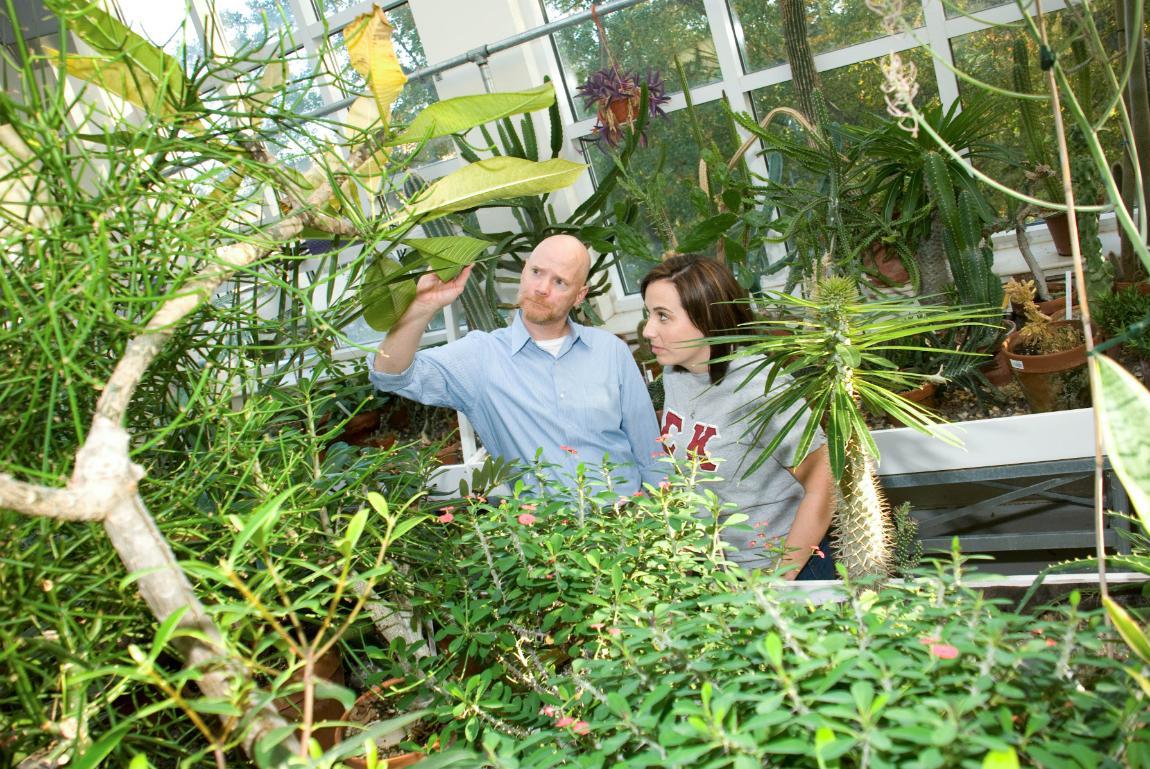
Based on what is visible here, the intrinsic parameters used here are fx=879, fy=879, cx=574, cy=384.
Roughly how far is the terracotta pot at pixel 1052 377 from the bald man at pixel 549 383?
0.77 meters

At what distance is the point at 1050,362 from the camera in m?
1.77

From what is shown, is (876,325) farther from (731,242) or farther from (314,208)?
(731,242)

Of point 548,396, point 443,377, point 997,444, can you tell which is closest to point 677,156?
point 548,396

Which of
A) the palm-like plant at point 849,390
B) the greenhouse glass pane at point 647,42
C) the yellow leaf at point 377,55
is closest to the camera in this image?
the yellow leaf at point 377,55

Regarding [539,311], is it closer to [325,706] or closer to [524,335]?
[524,335]

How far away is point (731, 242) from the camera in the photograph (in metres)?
1.97

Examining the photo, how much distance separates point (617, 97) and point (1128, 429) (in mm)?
2241

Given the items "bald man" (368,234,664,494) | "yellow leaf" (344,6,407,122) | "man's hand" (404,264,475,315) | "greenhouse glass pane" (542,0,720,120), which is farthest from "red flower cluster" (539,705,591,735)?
"greenhouse glass pane" (542,0,720,120)

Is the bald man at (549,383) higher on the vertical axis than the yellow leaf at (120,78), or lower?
lower

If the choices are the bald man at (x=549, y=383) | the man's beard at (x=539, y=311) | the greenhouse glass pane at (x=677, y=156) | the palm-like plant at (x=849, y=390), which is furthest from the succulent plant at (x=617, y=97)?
the palm-like plant at (x=849, y=390)

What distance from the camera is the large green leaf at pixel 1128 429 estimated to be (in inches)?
22.8

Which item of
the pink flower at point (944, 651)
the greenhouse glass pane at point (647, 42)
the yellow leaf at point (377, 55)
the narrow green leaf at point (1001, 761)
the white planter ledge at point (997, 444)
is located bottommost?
the white planter ledge at point (997, 444)

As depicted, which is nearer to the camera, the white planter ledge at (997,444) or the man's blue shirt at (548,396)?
the white planter ledge at (997,444)

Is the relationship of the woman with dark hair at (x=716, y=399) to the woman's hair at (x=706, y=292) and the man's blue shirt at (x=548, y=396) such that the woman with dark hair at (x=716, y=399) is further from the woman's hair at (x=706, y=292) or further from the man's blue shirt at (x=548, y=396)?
the man's blue shirt at (x=548, y=396)
